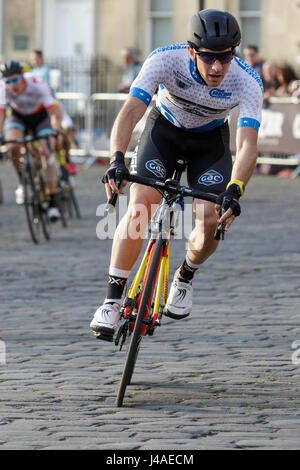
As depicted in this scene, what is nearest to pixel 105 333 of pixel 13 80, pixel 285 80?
pixel 13 80

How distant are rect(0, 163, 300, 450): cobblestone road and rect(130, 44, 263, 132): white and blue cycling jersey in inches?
61.0

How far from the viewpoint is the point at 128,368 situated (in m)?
6.13

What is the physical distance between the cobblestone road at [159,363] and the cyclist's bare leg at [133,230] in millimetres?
731

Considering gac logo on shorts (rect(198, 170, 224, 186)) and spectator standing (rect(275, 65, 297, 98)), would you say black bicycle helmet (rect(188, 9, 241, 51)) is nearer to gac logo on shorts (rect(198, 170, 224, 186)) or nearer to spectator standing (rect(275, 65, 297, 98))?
gac logo on shorts (rect(198, 170, 224, 186))

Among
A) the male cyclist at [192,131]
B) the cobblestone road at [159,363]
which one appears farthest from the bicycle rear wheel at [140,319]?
the male cyclist at [192,131]

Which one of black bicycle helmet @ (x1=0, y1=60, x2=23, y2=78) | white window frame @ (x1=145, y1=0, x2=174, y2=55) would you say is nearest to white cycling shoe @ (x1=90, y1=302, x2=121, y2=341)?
black bicycle helmet @ (x1=0, y1=60, x2=23, y2=78)

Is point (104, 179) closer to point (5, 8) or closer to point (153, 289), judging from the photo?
point (153, 289)

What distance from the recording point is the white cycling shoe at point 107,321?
21.3ft

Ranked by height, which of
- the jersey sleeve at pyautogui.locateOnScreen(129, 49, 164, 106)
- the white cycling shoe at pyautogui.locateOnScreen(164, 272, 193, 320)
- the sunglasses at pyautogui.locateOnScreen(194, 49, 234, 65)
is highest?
the sunglasses at pyautogui.locateOnScreen(194, 49, 234, 65)

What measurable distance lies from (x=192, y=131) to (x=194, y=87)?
0.43 metres

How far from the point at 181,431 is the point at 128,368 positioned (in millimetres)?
618

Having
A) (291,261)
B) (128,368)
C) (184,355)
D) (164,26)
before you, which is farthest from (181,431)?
(164,26)

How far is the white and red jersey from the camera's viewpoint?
1392 cm

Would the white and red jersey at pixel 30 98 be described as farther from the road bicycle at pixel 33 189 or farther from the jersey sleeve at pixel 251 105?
the jersey sleeve at pixel 251 105
